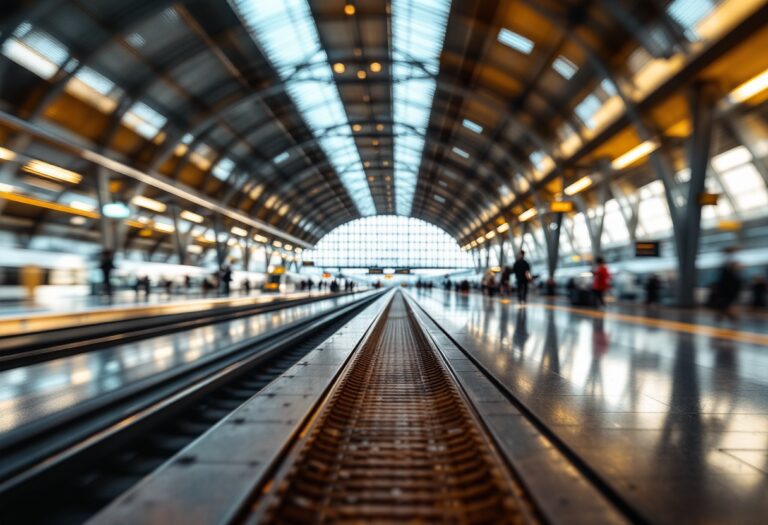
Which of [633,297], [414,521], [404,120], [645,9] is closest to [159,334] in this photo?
[414,521]

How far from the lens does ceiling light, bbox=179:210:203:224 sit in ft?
114

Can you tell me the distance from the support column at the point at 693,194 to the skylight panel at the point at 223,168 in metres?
27.5

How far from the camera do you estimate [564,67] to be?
1941cm

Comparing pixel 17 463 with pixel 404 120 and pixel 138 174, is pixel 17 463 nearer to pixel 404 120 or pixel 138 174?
pixel 138 174

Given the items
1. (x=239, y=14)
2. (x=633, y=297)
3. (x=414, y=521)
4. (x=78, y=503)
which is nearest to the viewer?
(x=414, y=521)

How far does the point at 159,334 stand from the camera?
31.7 feet

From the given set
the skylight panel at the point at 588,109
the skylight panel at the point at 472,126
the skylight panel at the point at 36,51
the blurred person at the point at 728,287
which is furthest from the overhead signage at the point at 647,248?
the skylight panel at the point at 36,51

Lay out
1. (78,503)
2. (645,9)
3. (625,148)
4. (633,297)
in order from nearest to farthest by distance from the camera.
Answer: (78,503) < (645,9) < (625,148) < (633,297)

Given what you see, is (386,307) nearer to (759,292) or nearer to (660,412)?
(759,292)

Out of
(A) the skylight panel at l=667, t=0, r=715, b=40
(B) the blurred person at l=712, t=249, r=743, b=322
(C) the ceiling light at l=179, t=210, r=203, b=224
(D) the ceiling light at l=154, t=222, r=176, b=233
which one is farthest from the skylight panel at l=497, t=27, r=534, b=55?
(D) the ceiling light at l=154, t=222, r=176, b=233

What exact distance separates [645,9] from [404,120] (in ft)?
72.3

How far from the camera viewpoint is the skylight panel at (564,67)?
62.4 feet

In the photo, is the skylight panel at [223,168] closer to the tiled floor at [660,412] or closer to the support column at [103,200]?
the support column at [103,200]

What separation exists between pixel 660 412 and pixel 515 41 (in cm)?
1955
